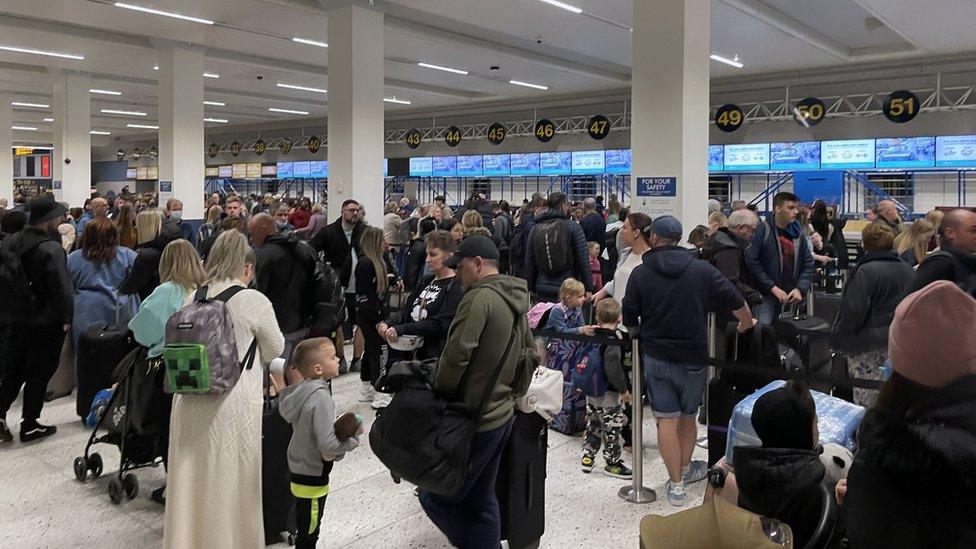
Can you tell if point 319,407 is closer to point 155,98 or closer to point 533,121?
point 533,121

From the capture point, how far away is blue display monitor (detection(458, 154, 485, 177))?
2353 centimetres

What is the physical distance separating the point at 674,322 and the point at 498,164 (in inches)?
752

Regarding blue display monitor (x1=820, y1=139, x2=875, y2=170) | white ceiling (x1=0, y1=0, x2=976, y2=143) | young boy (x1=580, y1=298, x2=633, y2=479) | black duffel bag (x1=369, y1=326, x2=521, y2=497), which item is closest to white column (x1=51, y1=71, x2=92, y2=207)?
white ceiling (x1=0, y1=0, x2=976, y2=143)

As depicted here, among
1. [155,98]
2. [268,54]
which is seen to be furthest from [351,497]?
[155,98]

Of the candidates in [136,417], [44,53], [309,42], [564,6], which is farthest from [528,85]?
[136,417]

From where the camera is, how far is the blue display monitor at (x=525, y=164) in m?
→ 22.2

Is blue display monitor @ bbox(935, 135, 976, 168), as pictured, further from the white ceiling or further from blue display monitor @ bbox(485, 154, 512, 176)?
blue display monitor @ bbox(485, 154, 512, 176)

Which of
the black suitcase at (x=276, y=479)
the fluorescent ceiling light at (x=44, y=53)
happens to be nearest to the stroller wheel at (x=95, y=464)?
the black suitcase at (x=276, y=479)

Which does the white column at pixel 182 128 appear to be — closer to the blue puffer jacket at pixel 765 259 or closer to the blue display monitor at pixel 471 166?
the blue display monitor at pixel 471 166

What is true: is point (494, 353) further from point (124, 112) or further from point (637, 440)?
point (124, 112)

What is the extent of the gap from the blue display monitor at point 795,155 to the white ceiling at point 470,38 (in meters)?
1.72

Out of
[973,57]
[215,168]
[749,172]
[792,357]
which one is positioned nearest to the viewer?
[792,357]

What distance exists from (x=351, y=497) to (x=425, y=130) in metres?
21.7

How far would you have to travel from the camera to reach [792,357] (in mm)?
5281
